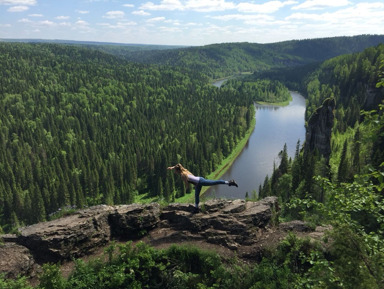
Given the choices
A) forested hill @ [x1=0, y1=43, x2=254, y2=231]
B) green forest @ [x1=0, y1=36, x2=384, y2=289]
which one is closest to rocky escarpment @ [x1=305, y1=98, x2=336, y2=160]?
green forest @ [x1=0, y1=36, x2=384, y2=289]

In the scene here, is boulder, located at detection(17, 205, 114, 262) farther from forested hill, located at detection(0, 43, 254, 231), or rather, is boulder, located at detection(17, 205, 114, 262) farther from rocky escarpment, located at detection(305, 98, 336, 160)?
rocky escarpment, located at detection(305, 98, 336, 160)

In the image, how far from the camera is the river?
10050 centimetres

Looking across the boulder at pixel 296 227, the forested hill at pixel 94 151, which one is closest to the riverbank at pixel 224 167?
the forested hill at pixel 94 151

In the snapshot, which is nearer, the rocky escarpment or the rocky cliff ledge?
the rocky cliff ledge

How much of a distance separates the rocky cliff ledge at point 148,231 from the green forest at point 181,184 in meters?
1.80

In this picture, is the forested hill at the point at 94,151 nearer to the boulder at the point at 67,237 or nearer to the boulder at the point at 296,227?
the boulder at the point at 67,237

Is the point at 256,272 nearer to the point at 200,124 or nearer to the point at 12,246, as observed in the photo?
the point at 12,246

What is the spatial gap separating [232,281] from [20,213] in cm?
9434

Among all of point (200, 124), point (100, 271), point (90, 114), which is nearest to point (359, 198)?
point (100, 271)

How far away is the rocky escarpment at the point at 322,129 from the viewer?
253 feet

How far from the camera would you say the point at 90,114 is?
184 m

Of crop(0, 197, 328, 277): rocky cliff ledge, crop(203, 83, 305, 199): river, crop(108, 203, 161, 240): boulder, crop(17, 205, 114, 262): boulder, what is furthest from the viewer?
crop(203, 83, 305, 199): river

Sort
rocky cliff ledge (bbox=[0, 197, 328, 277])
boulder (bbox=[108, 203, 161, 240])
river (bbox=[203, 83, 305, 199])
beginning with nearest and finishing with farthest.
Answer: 1. rocky cliff ledge (bbox=[0, 197, 328, 277])
2. boulder (bbox=[108, 203, 161, 240])
3. river (bbox=[203, 83, 305, 199])

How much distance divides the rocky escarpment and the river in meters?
28.4
